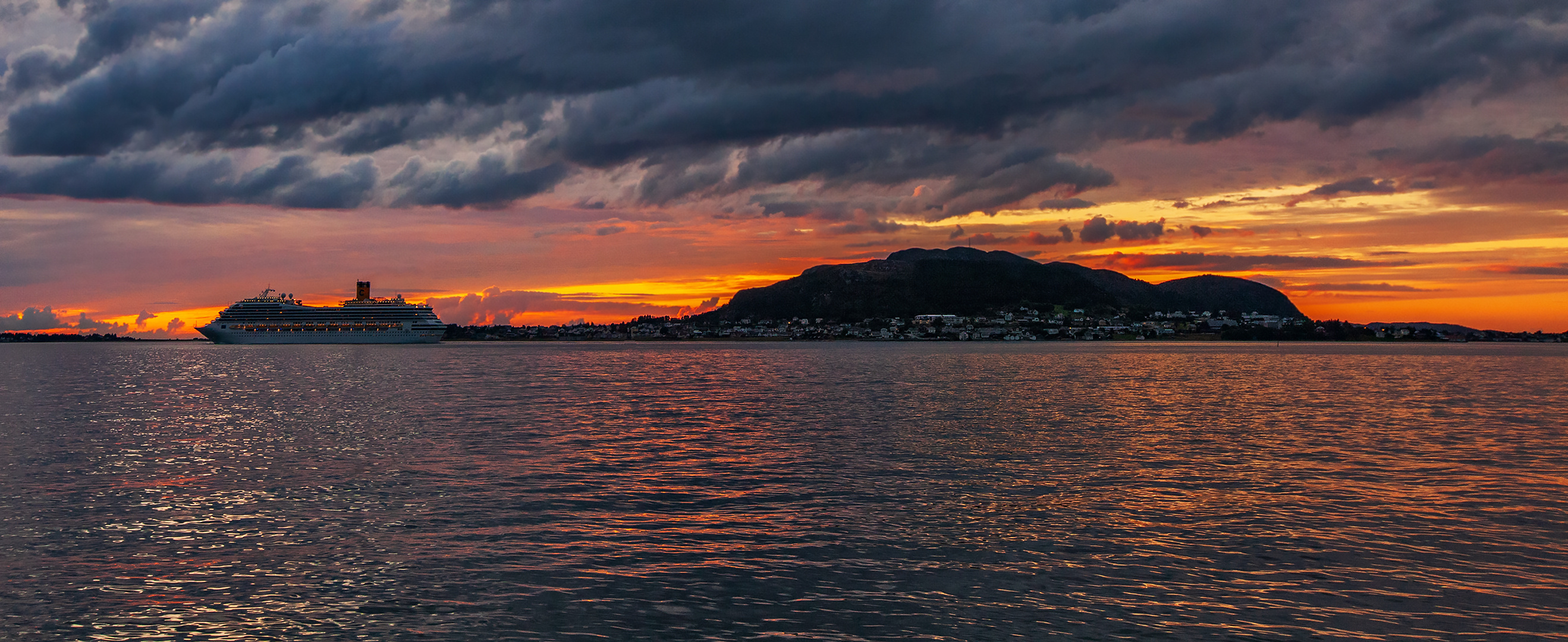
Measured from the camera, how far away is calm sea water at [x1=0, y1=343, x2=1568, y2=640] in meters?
15.0

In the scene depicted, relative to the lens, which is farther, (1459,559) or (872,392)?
(872,392)

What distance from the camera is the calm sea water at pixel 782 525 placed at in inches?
591

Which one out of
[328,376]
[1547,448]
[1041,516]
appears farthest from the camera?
[328,376]

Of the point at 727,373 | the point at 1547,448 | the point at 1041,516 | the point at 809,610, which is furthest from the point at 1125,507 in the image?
the point at 727,373

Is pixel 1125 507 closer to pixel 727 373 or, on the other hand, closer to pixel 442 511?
pixel 442 511

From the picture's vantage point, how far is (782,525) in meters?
21.9

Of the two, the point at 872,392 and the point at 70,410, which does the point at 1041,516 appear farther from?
the point at 70,410

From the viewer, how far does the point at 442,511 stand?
23797 mm

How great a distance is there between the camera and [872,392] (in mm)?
74312

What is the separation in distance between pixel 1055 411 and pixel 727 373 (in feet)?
182

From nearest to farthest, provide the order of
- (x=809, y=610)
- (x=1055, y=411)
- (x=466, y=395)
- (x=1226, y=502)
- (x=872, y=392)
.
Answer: (x=809, y=610), (x=1226, y=502), (x=1055, y=411), (x=466, y=395), (x=872, y=392)

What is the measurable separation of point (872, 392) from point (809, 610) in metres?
59.4

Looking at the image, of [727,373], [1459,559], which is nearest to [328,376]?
[727,373]

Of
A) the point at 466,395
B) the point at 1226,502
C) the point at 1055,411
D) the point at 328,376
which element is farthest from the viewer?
the point at 328,376
